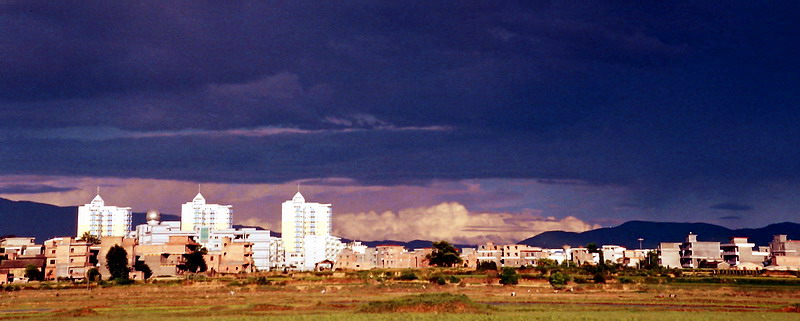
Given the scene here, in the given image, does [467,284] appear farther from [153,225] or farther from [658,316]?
[153,225]

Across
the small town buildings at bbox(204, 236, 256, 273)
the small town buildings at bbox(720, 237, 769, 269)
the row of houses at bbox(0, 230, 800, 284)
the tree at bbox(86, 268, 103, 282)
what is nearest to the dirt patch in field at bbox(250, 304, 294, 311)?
the tree at bbox(86, 268, 103, 282)

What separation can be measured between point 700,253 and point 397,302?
5260 inches

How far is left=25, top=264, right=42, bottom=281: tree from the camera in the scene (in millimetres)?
139875

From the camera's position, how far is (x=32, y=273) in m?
140

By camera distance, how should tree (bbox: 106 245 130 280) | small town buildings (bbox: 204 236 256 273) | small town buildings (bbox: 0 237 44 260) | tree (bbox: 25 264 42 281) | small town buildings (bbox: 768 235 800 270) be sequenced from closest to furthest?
tree (bbox: 106 245 130 280)
tree (bbox: 25 264 42 281)
small town buildings (bbox: 204 236 256 273)
small town buildings (bbox: 768 235 800 270)
small town buildings (bbox: 0 237 44 260)

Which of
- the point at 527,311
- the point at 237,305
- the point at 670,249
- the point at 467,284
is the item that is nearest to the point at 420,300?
the point at 527,311

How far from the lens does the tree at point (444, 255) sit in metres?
182

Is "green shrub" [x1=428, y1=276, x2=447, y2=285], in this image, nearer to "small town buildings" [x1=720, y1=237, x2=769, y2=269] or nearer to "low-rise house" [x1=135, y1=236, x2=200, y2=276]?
"low-rise house" [x1=135, y1=236, x2=200, y2=276]

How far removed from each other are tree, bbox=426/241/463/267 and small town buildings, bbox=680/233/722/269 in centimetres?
5375

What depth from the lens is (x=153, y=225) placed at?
647 feet

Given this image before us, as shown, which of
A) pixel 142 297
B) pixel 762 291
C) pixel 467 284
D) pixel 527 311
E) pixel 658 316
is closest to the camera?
pixel 658 316

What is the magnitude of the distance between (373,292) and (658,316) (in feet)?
126

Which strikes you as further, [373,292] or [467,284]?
[467,284]

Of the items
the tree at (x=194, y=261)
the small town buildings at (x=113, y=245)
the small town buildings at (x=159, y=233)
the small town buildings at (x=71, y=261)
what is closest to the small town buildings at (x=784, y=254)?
the tree at (x=194, y=261)
